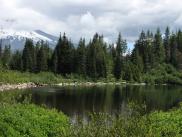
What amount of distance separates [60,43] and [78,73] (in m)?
12.7

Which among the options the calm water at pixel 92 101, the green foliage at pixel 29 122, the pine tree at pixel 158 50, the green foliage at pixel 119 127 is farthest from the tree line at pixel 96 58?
the green foliage at pixel 119 127

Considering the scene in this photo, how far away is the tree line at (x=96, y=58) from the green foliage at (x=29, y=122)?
346ft

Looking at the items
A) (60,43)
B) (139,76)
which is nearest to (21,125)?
(60,43)

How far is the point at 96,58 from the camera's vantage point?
13838 cm

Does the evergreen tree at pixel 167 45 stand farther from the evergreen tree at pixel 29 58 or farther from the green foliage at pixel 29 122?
the green foliage at pixel 29 122

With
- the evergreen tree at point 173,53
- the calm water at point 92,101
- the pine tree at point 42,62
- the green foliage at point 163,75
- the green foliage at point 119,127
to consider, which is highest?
the evergreen tree at point 173,53

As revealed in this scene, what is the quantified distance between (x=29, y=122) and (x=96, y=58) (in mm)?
112917

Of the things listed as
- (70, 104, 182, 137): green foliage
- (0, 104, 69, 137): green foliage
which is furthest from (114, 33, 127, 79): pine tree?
(70, 104, 182, 137): green foliage

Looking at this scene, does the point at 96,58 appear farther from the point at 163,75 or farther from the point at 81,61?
the point at 163,75

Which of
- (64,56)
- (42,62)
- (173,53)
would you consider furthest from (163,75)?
(42,62)

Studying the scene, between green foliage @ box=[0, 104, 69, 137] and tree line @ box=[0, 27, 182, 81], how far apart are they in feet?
346

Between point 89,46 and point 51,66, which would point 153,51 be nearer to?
point 89,46

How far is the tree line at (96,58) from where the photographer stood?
135875 millimetres

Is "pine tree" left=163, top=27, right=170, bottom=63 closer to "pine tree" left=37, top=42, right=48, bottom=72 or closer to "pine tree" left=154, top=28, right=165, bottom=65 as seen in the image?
"pine tree" left=154, top=28, right=165, bottom=65
